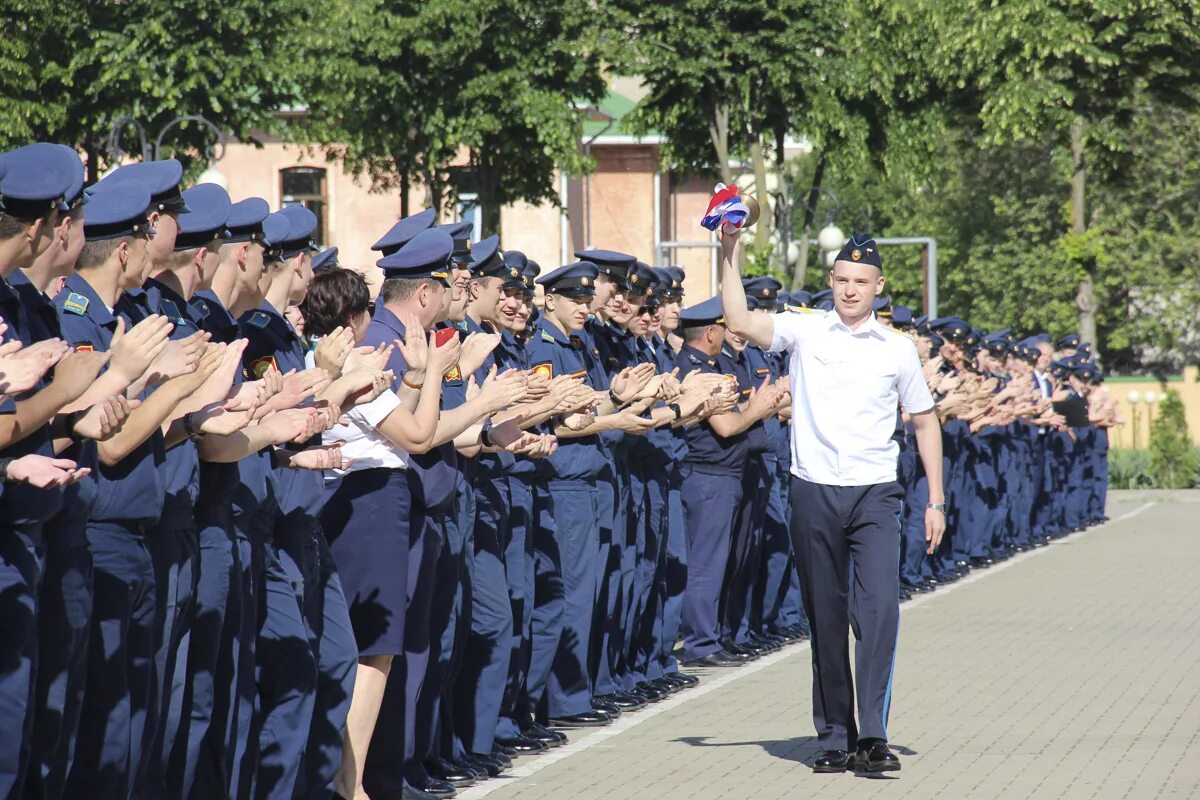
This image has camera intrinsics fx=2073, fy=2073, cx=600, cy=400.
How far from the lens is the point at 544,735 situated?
9.38 metres

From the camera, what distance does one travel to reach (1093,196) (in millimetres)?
54000

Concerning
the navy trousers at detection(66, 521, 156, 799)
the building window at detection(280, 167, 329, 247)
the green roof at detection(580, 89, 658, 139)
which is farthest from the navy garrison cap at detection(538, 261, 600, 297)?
the building window at detection(280, 167, 329, 247)

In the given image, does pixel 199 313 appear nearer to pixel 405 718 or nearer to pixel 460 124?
pixel 405 718

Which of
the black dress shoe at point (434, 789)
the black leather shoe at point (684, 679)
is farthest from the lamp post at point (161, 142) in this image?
the black dress shoe at point (434, 789)

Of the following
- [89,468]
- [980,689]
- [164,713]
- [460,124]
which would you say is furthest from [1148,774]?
[460,124]

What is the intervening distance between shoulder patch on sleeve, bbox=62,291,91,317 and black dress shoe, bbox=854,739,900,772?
13.8 ft

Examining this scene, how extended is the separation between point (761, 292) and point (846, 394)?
5.17 m

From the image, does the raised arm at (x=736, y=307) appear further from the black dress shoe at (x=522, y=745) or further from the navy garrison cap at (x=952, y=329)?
the navy garrison cap at (x=952, y=329)

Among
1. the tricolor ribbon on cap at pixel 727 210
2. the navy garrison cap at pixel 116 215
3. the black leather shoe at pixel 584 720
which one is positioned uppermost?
the navy garrison cap at pixel 116 215

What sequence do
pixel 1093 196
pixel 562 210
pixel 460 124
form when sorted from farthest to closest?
pixel 1093 196
pixel 562 210
pixel 460 124

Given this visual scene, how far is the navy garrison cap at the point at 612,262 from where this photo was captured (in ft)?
35.4

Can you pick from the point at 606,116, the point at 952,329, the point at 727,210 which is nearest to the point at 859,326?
the point at 727,210

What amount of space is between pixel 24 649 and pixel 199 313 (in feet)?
5.48

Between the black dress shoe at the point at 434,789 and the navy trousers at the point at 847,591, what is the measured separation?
1.65 metres
